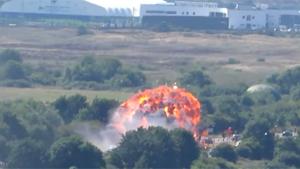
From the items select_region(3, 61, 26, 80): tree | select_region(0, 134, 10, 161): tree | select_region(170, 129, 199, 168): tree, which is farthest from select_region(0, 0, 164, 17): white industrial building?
select_region(0, 134, 10, 161): tree

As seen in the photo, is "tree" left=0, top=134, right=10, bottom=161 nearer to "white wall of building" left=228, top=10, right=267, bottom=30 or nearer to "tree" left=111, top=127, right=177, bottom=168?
"tree" left=111, top=127, right=177, bottom=168

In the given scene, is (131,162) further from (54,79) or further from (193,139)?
(54,79)

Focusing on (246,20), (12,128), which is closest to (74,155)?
(12,128)

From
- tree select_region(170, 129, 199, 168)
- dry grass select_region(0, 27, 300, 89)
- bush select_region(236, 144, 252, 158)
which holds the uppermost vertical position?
tree select_region(170, 129, 199, 168)

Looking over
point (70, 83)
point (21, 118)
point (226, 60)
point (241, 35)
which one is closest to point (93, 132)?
point (21, 118)

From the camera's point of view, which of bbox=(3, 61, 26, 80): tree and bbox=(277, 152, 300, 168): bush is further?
bbox=(3, 61, 26, 80): tree

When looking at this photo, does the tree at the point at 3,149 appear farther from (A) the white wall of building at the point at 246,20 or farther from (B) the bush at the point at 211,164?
(A) the white wall of building at the point at 246,20

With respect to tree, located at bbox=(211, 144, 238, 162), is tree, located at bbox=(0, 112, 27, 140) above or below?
above

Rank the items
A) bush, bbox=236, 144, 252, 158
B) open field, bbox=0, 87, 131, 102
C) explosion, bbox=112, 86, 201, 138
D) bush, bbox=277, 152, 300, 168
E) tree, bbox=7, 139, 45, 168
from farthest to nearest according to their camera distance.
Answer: open field, bbox=0, 87, 131, 102
explosion, bbox=112, 86, 201, 138
bush, bbox=236, 144, 252, 158
bush, bbox=277, 152, 300, 168
tree, bbox=7, 139, 45, 168
